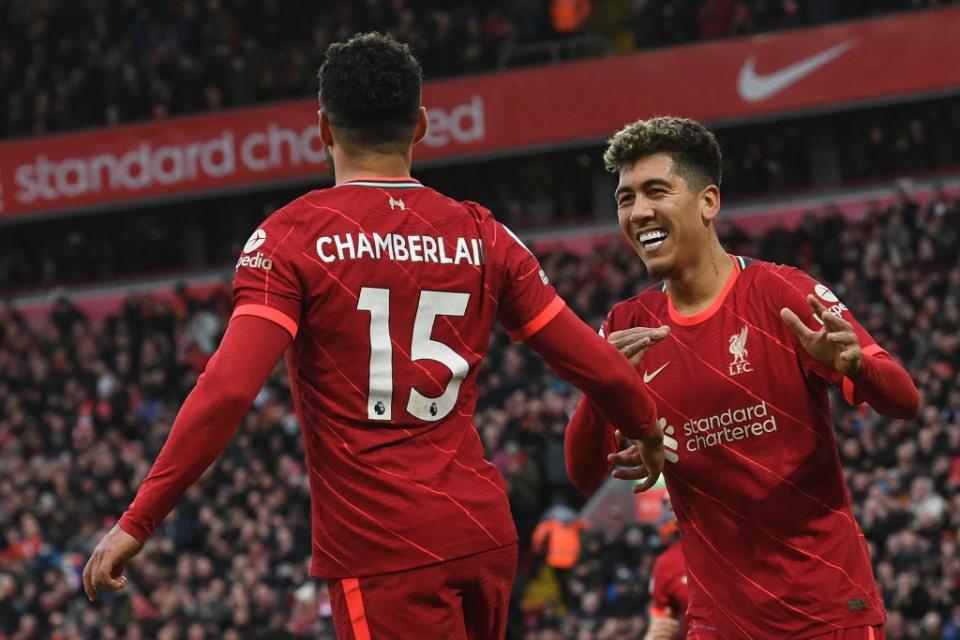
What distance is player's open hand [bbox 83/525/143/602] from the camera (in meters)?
3.96

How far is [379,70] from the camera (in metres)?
4.35

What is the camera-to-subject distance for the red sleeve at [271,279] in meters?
4.14

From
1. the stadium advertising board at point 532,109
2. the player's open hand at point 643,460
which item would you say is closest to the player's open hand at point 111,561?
the player's open hand at point 643,460

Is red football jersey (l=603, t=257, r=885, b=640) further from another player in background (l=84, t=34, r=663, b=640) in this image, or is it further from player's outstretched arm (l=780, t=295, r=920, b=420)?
another player in background (l=84, t=34, r=663, b=640)

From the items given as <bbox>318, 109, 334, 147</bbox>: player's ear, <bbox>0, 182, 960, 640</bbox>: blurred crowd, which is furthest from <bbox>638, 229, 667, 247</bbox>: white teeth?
<bbox>0, 182, 960, 640</bbox>: blurred crowd

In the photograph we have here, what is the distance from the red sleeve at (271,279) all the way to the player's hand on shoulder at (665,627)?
3989mm

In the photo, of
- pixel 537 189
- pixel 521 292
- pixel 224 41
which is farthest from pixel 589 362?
pixel 224 41

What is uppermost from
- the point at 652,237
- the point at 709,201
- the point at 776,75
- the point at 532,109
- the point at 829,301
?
the point at 532,109

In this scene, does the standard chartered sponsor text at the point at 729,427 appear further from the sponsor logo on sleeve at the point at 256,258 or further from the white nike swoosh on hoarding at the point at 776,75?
the white nike swoosh on hoarding at the point at 776,75

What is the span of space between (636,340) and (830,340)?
0.56m

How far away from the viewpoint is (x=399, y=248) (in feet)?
14.1

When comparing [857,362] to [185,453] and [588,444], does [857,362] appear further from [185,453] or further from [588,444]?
[185,453]

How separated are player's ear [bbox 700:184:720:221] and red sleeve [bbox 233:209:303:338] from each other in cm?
162

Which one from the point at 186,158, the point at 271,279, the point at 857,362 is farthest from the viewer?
the point at 186,158
